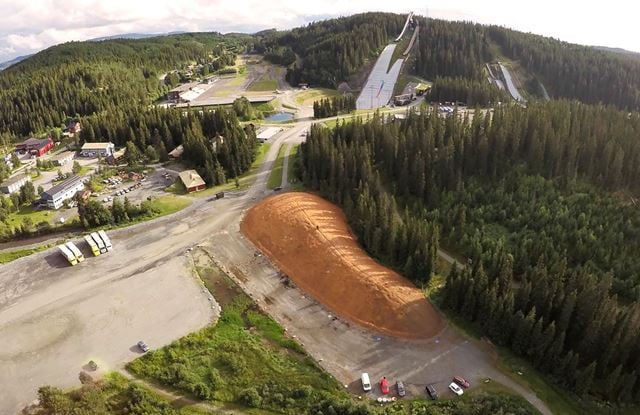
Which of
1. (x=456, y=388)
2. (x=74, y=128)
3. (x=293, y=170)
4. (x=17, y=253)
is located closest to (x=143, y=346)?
(x=456, y=388)

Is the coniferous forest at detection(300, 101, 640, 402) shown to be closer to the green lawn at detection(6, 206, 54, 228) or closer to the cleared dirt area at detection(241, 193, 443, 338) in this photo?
the cleared dirt area at detection(241, 193, 443, 338)

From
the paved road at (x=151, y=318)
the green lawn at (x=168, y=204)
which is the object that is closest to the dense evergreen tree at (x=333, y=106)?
the green lawn at (x=168, y=204)

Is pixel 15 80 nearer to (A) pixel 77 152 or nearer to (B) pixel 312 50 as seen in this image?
(A) pixel 77 152

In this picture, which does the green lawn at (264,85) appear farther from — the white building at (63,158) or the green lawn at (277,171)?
the white building at (63,158)

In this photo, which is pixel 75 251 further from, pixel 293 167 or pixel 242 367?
pixel 293 167

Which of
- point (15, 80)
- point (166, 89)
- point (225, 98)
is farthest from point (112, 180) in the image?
point (15, 80)

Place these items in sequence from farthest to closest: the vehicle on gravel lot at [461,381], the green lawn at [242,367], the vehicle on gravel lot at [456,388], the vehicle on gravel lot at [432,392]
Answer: the vehicle on gravel lot at [461,381] < the vehicle on gravel lot at [456,388] < the green lawn at [242,367] < the vehicle on gravel lot at [432,392]
